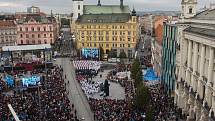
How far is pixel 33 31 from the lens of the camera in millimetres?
106688

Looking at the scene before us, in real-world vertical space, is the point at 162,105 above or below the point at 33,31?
below

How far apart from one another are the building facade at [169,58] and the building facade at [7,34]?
199ft

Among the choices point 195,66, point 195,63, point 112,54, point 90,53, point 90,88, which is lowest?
point 90,88

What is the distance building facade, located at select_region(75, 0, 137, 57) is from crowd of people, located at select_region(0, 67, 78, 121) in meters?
49.6

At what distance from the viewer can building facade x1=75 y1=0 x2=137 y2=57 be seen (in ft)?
340

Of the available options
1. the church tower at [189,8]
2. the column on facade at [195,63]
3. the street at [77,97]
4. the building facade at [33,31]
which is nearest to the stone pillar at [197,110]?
the column on facade at [195,63]

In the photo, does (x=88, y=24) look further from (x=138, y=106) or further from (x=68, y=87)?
(x=138, y=106)

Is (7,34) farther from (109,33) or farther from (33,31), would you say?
(109,33)

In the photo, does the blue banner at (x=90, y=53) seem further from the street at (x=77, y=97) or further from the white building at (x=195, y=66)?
the white building at (x=195, y=66)

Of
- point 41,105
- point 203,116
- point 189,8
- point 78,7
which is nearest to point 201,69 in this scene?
point 203,116

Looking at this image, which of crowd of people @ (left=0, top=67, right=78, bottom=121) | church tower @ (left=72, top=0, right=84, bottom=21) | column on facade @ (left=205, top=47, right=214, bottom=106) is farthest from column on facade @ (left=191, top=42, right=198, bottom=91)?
church tower @ (left=72, top=0, right=84, bottom=21)

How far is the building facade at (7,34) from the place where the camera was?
107 m

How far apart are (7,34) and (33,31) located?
8.13 metres

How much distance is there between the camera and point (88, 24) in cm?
10488
